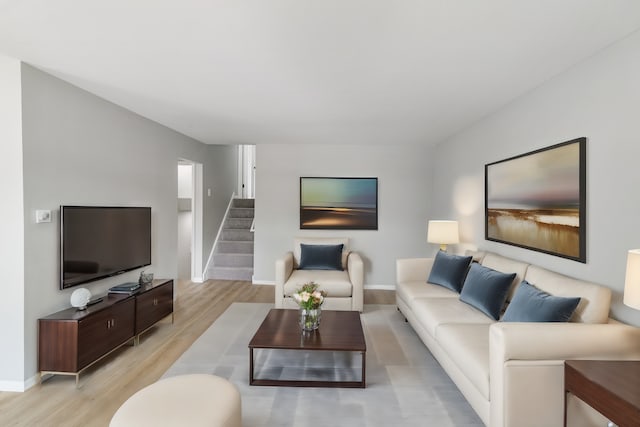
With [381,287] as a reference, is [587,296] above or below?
above

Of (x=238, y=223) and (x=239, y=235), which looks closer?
(x=239, y=235)

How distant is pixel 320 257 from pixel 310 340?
222 cm

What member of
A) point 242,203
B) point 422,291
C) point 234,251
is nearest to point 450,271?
point 422,291

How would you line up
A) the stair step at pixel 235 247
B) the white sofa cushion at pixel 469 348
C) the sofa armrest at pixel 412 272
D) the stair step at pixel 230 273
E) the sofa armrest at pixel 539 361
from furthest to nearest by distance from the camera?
the stair step at pixel 235 247 → the stair step at pixel 230 273 → the sofa armrest at pixel 412 272 → the white sofa cushion at pixel 469 348 → the sofa armrest at pixel 539 361

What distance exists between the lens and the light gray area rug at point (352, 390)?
2160 millimetres

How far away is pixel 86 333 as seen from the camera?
260 cm

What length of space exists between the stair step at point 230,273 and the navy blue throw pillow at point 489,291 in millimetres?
4047

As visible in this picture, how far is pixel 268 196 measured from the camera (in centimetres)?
569

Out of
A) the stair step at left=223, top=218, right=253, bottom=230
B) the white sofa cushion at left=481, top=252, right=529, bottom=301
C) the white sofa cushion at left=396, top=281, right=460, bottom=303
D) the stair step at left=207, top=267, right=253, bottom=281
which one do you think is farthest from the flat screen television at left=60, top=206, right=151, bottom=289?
the white sofa cushion at left=481, top=252, right=529, bottom=301

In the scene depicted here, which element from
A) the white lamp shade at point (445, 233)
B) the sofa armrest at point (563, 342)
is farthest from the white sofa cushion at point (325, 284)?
the sofa armrest at point (563, 342)

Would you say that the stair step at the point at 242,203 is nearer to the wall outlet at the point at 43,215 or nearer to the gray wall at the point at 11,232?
the wall outlet at the point at 43,215

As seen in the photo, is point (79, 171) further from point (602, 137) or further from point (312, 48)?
point (602, 137)

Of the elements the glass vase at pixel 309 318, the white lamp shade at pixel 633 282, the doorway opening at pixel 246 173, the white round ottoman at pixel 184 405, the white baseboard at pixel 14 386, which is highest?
the doorway opening at pixel 246 173

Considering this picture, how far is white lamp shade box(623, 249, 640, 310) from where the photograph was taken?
5.12 ft
